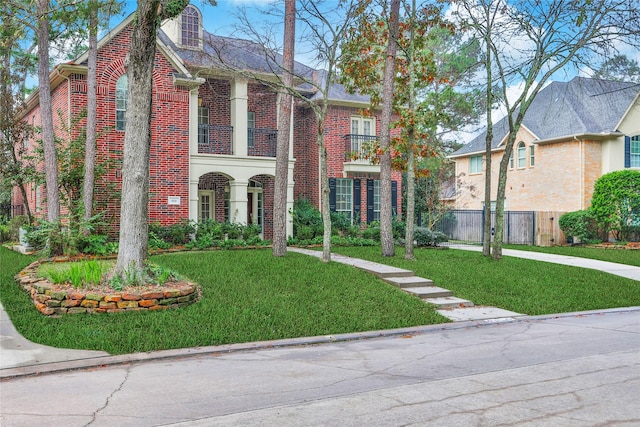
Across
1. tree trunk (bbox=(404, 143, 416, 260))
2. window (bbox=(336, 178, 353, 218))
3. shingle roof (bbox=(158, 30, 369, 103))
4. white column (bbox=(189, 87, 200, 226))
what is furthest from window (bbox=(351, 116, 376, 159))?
tree trunk (bbox=(404, 143, 416, 260))

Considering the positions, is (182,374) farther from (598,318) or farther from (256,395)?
(598,318)

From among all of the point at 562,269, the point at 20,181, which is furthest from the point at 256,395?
the point at 20,181

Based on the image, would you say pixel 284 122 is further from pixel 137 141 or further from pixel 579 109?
pixel 579 109

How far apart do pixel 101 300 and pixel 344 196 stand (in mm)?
17267

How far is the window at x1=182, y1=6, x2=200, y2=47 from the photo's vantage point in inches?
941

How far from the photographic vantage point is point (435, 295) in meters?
12.6

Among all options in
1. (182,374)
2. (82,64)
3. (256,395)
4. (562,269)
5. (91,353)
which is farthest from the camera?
(82,64)

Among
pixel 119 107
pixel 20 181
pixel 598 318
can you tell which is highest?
pixel 119 107

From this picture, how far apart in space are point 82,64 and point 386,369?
53.2 ft

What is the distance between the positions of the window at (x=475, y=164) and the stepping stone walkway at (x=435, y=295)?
2253 cm

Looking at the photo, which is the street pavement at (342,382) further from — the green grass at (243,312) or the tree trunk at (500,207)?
the tree trunk at (500,207)

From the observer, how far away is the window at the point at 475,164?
118 ft

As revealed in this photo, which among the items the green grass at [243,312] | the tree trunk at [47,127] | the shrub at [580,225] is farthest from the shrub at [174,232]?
the shrub at [580,225]

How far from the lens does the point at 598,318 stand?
11492mm
